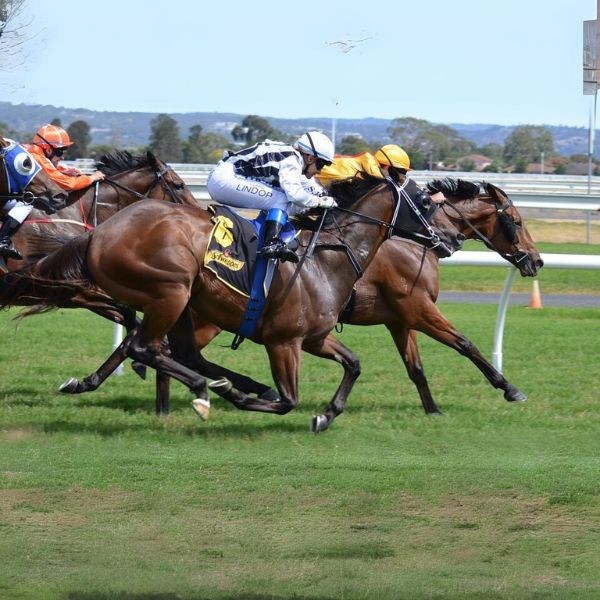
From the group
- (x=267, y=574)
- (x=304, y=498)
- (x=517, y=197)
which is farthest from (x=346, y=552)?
(x=517, y=197)

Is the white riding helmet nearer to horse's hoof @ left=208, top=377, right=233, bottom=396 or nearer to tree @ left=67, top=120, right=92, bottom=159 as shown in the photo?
horse's hoof @ left=208, top=377, right=233, bottom=396

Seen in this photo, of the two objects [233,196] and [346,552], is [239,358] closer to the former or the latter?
[233,196]

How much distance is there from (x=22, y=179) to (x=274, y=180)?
205 centimetres

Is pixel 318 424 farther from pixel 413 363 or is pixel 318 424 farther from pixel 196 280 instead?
pixel 413 363

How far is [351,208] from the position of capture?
28.3ft

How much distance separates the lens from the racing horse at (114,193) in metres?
9.75

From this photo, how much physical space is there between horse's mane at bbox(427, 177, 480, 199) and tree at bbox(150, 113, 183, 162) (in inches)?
1887

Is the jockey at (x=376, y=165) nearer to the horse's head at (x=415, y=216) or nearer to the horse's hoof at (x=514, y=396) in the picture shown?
the horse's head at (x=415, y=216)

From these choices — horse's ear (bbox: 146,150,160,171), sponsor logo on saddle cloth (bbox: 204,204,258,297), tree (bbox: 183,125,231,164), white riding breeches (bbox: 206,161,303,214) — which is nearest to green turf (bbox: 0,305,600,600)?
sponsor logo on saddle cloth (bbox: 204,204,258,297)

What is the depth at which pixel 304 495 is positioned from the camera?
6629mm

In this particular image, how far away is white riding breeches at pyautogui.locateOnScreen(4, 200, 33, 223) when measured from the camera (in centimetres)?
914

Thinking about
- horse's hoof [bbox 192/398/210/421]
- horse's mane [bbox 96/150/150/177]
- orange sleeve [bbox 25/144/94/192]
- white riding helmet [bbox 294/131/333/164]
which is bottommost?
horse's hoof [bbox 192/398/210/421]

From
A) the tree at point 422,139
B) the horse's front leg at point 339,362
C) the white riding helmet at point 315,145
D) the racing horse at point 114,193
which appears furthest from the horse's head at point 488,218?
the tree at point 422,139

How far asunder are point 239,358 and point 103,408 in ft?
9.71
